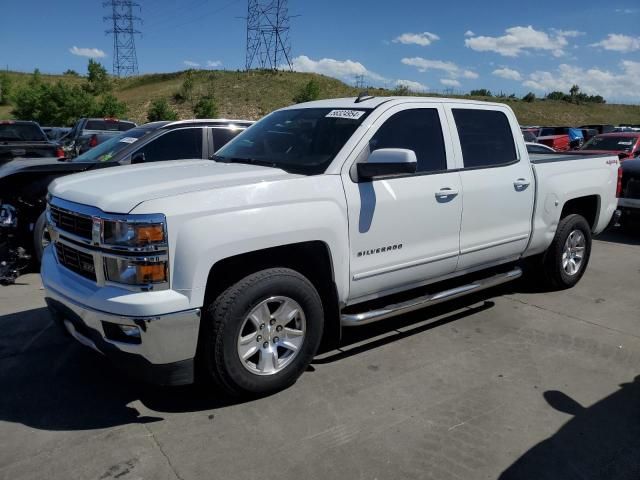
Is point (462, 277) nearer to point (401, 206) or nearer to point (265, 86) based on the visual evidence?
point (401, 206)

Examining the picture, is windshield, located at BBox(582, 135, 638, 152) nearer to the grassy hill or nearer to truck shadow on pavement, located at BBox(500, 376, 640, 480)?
truck shadow on pavement, located at BBox(500, 376, 640, 480)

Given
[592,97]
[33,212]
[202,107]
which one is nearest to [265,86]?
[202,107]

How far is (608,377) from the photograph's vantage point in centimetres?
393

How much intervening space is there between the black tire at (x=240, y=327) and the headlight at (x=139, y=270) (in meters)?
0.40

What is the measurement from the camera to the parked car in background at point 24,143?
8.96 meters

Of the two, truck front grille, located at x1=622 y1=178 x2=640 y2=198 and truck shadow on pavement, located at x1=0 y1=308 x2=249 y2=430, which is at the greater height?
truck front grille, located at x1=622 y1=178 x2=640 y2=198

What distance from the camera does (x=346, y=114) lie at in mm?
4133

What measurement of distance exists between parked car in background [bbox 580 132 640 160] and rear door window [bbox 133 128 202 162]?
10391mm

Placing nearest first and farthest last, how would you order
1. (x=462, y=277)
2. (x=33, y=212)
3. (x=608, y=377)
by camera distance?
1. (x=608, y=377)
2. (x=462, y=277)
3. (x=33, y=212)

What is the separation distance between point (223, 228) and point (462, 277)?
9.44ft

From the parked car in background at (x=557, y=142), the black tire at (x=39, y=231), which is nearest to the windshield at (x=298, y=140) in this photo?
the black tire at (x=39, y=231)

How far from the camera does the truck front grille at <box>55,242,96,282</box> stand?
10.4ft

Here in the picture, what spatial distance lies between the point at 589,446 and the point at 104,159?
6.38 meters

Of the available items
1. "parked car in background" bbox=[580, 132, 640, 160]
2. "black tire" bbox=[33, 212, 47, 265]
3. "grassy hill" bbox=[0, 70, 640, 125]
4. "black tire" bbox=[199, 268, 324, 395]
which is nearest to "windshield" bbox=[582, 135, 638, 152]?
"parked car in background" bbox=[580, 132, 640, 160]
